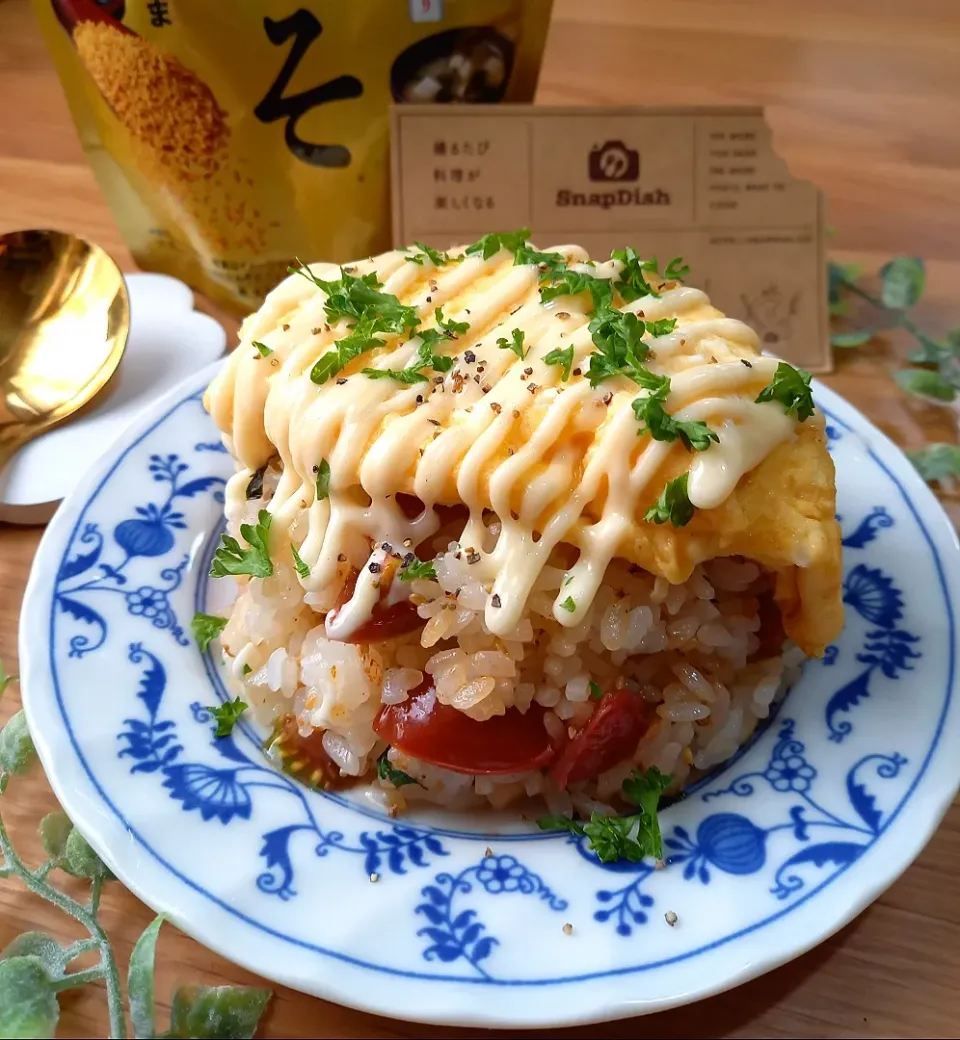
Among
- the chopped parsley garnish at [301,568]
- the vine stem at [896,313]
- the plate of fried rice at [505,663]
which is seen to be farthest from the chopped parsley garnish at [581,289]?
the vine stem at [896,313]

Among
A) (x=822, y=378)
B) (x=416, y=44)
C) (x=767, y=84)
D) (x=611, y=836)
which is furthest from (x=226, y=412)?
(x=767, y=84)

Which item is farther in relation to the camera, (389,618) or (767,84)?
(767,84)

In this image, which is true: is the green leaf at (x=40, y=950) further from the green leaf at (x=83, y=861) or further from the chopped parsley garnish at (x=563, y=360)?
the chopped parsley garnish at (x=563, y=360)

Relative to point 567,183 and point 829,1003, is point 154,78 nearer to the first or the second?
point 567,183

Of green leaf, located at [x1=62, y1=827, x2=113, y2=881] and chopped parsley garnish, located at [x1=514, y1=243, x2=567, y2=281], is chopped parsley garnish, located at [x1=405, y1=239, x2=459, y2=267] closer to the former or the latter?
chopped parsley garnish, located at [x1=514, y1=243, x2=567, y2=281]

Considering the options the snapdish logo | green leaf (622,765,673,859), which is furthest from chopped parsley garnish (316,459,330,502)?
the snapdish logo
